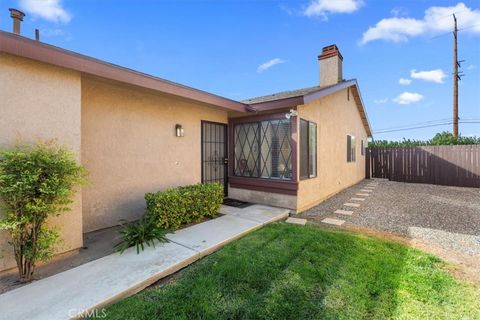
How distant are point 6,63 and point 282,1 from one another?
8.12 metres

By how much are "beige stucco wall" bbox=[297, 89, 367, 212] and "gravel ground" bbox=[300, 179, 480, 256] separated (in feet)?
1.44

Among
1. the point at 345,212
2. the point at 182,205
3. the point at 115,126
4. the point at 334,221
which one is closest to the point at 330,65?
the point at 345,212

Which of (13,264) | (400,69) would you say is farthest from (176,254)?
(400,69)

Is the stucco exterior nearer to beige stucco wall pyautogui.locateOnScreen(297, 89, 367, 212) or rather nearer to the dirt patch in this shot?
beige stucco wall pyautogui.locateOnScreen(297, 89, 367, 212)

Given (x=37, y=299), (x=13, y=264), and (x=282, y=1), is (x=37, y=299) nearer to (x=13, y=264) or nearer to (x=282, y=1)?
(x=13, y=264)

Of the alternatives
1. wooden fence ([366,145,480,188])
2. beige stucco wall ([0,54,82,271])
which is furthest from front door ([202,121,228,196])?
wooden fence ([366,145,480,188])

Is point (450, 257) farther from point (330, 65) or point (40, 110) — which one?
point (330, 65)

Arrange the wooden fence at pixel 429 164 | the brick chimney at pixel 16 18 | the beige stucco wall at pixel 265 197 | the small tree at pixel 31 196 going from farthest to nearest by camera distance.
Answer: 1. the wooden fence at pixel 429 164
2. the beige stucco wall at pixel 265 197
3. the brick chimney at pixel 16 18
4. the small tree at pixel 31 196

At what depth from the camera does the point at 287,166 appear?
607 centimetres

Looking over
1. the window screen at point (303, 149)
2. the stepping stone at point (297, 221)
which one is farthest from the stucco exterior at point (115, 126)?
the stepping stone at point (297, 221)

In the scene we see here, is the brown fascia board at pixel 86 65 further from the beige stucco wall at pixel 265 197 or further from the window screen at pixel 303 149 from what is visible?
the beige stucco wall at pixel 265 197

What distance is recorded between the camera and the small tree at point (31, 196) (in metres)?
2.50

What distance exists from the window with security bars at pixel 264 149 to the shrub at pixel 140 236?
352cm

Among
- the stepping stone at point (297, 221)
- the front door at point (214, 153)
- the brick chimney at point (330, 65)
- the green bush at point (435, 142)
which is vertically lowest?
the stepping stone at point (297, 221)
